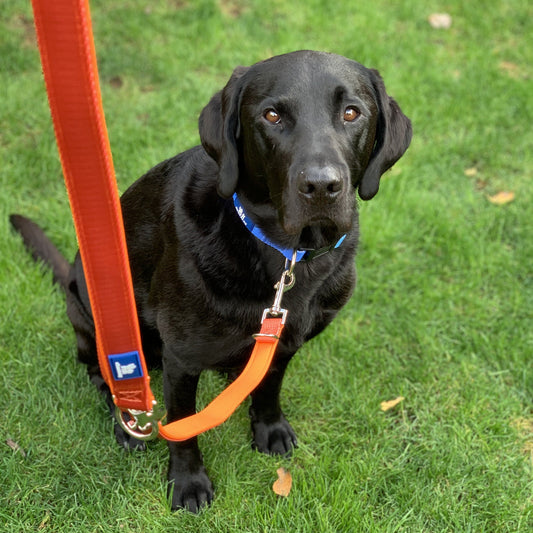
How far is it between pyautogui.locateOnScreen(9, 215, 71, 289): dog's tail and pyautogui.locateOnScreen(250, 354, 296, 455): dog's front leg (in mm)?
1171

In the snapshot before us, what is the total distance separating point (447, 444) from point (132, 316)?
1609 mm

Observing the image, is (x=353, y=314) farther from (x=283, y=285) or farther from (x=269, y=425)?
(x=283, y=285)

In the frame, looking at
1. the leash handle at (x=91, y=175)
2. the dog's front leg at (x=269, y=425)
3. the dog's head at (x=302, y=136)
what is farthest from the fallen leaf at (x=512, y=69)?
the leash handle at (x=91, y=175)

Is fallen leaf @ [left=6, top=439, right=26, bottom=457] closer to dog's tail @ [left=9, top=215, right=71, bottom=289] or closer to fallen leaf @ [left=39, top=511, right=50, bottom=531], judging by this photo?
fallen leaf @ [left=39, top=511, right=50, bottom=531]

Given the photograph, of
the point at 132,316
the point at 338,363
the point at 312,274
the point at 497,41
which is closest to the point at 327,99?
the point at 312,274

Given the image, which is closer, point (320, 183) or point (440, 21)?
point (320, 183)

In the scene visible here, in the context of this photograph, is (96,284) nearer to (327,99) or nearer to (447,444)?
(327,99)

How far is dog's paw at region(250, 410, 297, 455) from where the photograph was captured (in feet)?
8.78

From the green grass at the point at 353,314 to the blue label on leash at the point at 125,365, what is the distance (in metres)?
0.79

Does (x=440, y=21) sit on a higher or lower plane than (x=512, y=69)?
higher

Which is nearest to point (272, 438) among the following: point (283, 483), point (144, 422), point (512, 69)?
point (283, 483)

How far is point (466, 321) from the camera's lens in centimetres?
330

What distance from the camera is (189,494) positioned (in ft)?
→ 8.10

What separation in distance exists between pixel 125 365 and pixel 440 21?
465 cm
